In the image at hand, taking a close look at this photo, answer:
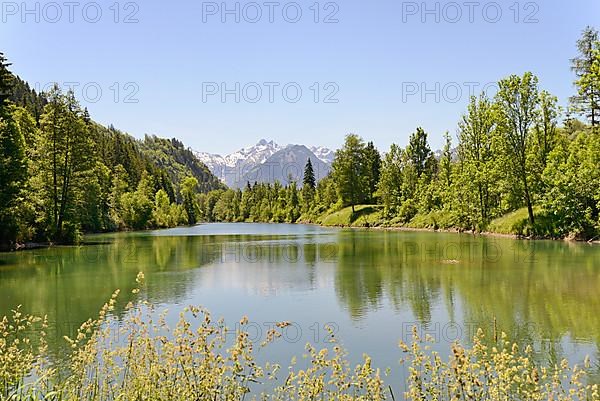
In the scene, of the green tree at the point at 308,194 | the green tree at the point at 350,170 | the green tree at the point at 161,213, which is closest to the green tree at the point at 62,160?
the green tree at the point at 350,170

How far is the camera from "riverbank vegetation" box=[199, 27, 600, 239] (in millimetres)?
42750

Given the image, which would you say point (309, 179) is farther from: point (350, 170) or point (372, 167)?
point (350, 170)

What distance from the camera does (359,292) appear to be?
68.1 feet

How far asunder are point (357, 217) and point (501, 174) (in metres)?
40.9

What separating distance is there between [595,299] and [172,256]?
2778cm

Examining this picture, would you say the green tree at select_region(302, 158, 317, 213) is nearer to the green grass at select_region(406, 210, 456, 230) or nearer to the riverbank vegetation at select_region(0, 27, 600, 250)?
the riverbank vegetation at select_region(0, 27, 600, 250)

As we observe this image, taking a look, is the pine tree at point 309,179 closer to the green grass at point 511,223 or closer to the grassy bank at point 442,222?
the grassy bank at point 442,222

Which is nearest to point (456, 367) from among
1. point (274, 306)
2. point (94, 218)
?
point (274, 306)

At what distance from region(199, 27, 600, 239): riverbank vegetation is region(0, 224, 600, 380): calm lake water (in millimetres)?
8757

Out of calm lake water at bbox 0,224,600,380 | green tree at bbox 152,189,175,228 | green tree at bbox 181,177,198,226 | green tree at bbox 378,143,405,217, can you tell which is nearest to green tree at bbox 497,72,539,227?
calm lake water at bbox 0,224,600,380

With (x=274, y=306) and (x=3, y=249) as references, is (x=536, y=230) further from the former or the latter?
(x=3, y=249)

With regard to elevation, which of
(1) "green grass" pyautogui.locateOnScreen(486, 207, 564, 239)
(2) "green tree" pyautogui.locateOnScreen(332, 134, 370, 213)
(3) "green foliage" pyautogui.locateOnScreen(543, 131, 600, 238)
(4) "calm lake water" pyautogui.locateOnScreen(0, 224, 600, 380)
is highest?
(2) "green tree" pyautogui.locateOnScreen(332, 134, 370, 213)

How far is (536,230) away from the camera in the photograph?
46.9 m

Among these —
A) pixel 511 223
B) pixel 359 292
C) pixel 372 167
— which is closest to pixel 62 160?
pixel 359 292
